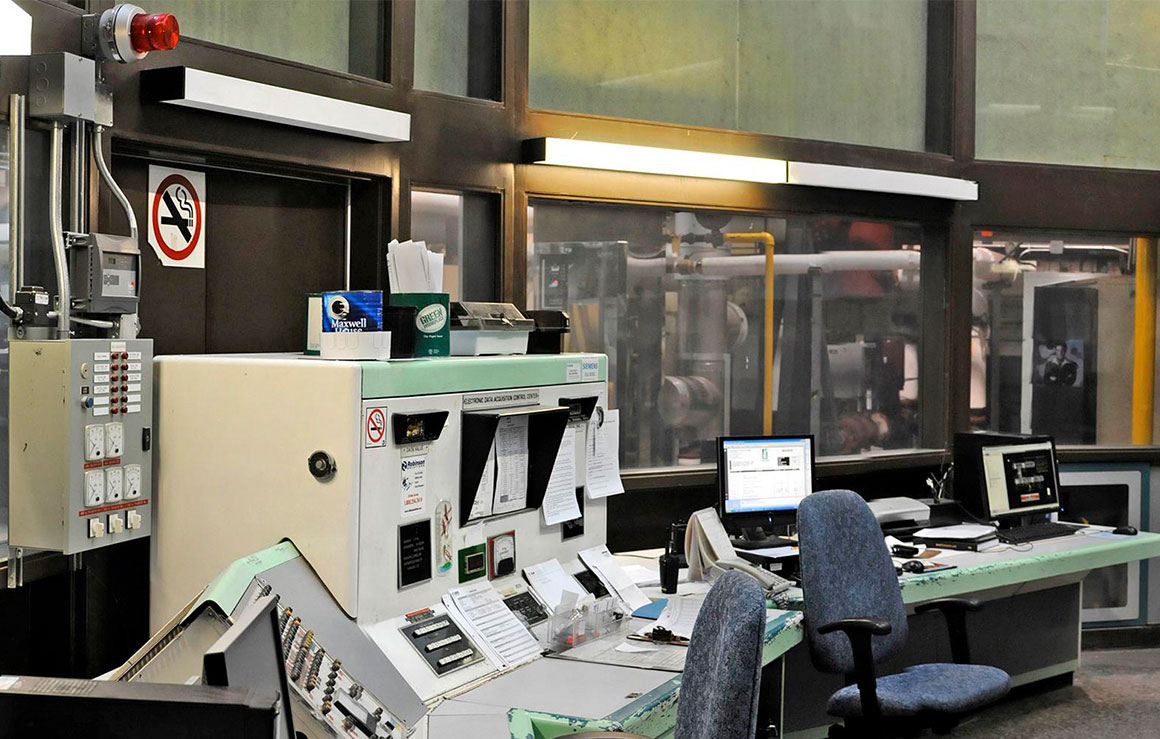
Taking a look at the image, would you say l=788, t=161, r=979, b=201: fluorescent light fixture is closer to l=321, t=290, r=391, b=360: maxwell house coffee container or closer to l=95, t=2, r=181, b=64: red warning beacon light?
l=321, t=290, r=391, b=360: maxwell house coffee container

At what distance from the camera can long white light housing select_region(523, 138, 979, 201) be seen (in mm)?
4168

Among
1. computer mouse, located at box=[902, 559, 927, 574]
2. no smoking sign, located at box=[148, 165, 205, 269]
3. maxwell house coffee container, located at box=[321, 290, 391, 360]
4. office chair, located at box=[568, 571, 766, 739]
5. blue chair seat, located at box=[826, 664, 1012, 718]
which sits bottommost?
blue chair seat, located at box=[826, 664, 1012, 718]

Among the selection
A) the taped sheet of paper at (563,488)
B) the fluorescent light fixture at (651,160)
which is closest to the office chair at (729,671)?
the taped sheet of paper at (563,488)

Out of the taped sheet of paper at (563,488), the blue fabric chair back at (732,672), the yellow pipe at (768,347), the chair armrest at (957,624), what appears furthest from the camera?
the yellow pipe at (768,347)

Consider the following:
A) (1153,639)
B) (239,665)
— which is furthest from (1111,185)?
(239,665)

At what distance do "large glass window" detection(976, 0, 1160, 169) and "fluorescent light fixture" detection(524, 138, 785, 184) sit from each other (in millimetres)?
1602

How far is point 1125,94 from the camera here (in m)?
5.80

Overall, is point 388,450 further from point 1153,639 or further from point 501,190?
point 1153,639

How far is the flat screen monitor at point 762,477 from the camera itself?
426cm

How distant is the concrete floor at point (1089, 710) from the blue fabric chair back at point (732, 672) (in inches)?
101

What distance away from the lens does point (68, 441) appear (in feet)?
8.46

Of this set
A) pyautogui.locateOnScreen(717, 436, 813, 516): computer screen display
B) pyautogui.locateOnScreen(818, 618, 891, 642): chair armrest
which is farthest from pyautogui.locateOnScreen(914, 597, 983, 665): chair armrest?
pyautogui.locateOnScreen(717, 436, 813, 516): computer screen display

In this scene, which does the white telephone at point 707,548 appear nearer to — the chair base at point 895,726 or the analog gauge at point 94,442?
the chair base at point 895,726

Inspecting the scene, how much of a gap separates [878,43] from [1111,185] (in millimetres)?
1441
